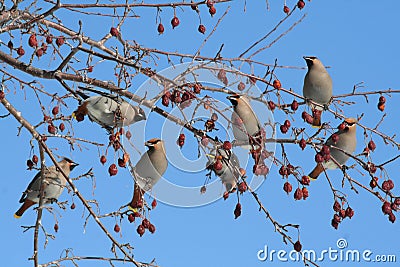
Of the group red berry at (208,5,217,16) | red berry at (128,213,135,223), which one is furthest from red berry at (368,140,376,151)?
red berry at (128,213,135,223)

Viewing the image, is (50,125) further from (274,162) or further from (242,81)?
(274,162)

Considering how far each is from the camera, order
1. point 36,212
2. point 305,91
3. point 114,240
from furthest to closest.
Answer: point 305,91 < point 36,212 < point 114,240

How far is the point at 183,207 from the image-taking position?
382cm

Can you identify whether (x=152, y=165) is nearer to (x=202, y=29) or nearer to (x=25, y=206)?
(x=202, y=29)

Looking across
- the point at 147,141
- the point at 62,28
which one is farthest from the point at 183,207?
the point at 62,28

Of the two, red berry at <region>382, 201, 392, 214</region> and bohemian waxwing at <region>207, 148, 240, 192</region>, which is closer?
bohemian waxwing at <region>207, 148, 240, 192</region>

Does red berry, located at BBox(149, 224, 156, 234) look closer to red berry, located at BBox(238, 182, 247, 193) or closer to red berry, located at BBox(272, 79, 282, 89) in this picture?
red berry, located at BBox(238, 182, 247, 193)

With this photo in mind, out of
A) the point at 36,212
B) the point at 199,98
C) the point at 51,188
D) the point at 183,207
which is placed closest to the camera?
the point at 199,98

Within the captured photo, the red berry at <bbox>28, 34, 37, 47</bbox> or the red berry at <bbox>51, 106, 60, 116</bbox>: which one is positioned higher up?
the red berry at <bbox>28, 34, 37, 47</bbox>

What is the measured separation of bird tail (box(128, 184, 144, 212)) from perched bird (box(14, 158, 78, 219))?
93 centimetres

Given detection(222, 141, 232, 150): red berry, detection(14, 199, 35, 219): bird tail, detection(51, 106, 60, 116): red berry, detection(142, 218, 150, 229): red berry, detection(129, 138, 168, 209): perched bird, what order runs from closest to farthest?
detection(222, 141, 232, 150): red berry, detection(142, 218, 150, 229): red berry, detection(51, 106, 60, 116): red berry, detection(129, 138, 168, 209): perched bird, detection(14, 199, 35, 219): bird tail

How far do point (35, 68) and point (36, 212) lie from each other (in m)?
0.94

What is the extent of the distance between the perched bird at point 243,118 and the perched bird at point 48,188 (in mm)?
1312

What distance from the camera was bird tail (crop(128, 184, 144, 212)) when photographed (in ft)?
11.5
